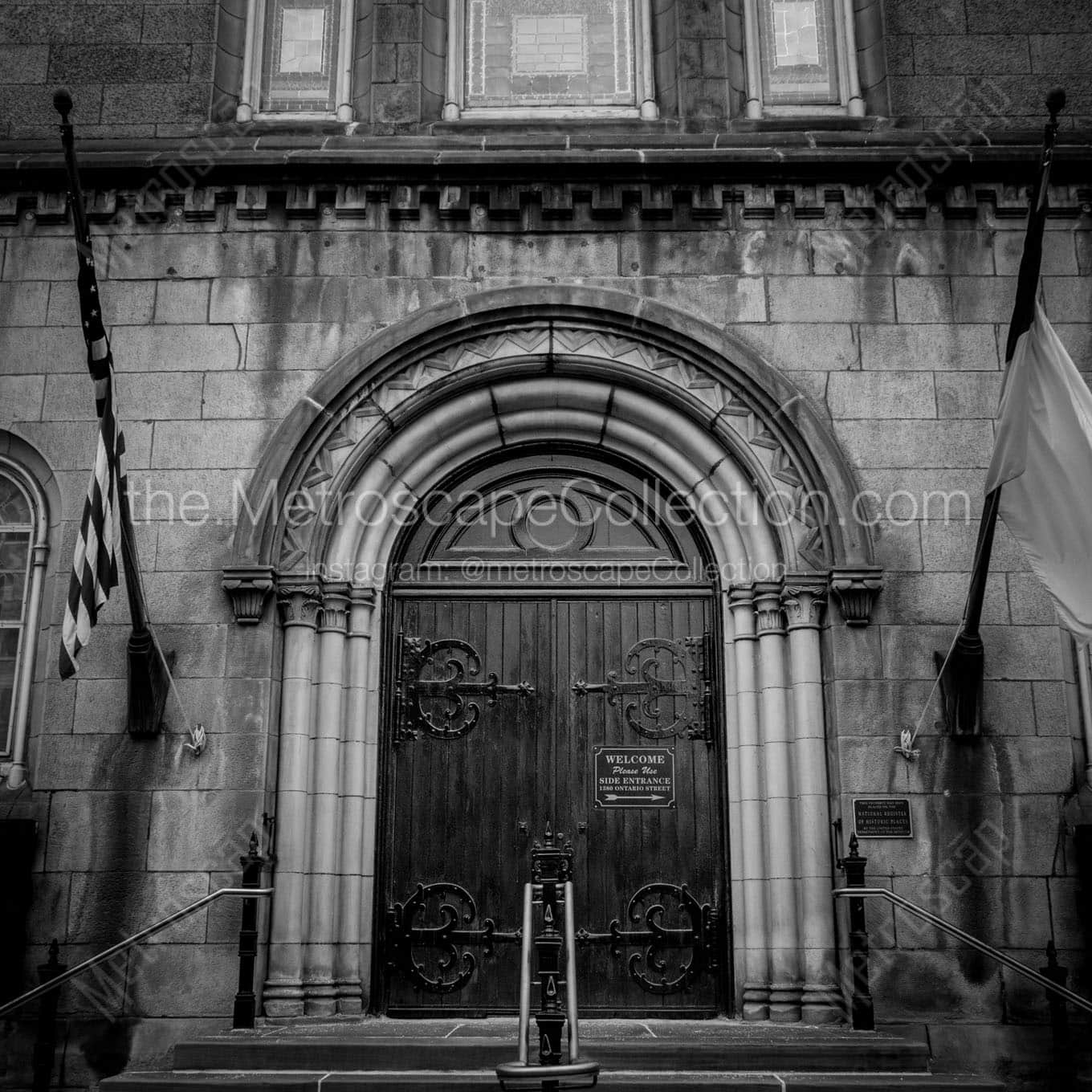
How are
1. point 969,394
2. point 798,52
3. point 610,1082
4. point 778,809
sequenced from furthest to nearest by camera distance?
point 798,52, point 969,394, point 778,809, point 610,1082

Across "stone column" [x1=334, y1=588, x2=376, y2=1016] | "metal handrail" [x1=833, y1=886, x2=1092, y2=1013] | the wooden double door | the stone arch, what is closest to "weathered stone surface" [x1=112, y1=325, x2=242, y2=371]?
the stone arch

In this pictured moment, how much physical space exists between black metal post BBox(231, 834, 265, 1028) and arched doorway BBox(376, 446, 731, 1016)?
1156 millimetres

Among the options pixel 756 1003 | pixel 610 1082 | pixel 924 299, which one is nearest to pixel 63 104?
pixel 924 299

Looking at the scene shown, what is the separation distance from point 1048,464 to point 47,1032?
21.6 feet

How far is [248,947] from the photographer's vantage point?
7.64 meters

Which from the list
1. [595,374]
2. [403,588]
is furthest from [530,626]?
[595,374]

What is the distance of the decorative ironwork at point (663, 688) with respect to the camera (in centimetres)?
903

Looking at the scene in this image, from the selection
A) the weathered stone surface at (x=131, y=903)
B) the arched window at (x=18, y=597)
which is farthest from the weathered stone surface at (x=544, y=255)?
the weathered stone surface at (x=131, y=903)

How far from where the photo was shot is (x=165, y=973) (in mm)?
8086

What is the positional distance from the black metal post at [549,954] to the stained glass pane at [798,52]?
6262 millimetres

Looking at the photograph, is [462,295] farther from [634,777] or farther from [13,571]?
[13,571]

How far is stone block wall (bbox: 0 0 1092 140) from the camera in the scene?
970 centimetres

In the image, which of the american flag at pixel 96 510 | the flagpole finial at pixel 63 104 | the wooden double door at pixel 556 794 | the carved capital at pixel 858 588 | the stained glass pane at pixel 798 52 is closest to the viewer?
the american flag at pixel 96 510

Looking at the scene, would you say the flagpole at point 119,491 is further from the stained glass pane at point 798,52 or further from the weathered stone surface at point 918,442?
the stained glass pane at point 798,52
